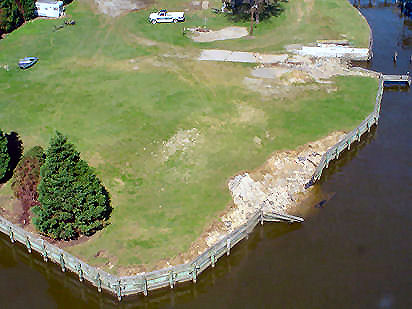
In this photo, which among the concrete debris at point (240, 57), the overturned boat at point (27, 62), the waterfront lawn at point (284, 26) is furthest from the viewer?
the waterfront lawn at point (284, 26)

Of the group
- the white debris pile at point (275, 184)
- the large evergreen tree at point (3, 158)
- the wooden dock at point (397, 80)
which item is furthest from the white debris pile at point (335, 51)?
the large evergreen tree at point (3, 158)

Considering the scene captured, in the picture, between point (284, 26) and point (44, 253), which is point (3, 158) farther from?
point (284, 26)

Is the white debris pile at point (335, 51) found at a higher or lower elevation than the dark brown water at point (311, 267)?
higher

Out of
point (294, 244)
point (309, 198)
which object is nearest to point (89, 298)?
point (294, 244)

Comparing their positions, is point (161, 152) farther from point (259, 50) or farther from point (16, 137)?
point (259, 50)

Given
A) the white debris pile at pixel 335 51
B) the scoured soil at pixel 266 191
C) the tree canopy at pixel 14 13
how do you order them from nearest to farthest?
the scoured soil at pixel 266 191 < the white debris pile at pixel 335 51 < the tree canopy at pixel 14 13

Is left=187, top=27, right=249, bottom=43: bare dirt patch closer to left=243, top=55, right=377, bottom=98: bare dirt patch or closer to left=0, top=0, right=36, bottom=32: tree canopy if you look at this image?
left=243, top=55, right=377, bottom=98: bare dirt patch

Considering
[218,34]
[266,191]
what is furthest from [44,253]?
[218,34]

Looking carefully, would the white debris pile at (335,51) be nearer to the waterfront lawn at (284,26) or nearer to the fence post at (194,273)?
the waterfront lawn at (284,26)
